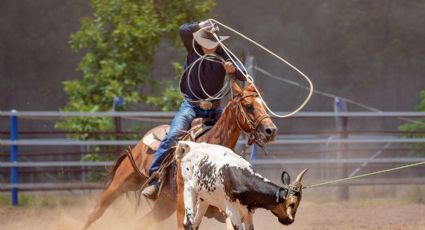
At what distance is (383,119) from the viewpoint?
20734mm

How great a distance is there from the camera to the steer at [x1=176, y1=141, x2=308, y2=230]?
289 inches

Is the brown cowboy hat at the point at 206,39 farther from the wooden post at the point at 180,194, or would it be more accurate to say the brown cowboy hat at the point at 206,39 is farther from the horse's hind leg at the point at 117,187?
the horse's hind leg at the point at 117,187

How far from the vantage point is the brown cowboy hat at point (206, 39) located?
28.9 ft

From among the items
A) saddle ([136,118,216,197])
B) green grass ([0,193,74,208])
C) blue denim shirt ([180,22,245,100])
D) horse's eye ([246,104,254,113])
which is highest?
blue denim shirt ([180,22,245,100])

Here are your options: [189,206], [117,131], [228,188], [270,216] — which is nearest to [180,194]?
[189,206]

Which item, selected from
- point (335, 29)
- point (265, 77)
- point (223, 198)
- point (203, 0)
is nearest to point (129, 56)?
point (203, 0)

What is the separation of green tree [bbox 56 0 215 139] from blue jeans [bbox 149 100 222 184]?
6064 millimetres

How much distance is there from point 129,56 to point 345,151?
3502mm

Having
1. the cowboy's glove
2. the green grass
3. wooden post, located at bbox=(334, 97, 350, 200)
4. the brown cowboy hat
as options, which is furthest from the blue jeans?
wooden post, located at bbox=(334, 97, 350, 200)

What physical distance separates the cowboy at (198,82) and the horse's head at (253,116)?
1.93ft

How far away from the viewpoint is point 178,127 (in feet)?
29.7

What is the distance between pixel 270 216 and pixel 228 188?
17.5ft

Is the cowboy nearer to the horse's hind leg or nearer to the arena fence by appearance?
the horse's hind leg

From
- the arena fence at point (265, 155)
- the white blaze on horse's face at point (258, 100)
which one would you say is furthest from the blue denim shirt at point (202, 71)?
the arena fence at point (265, 155)
